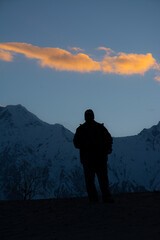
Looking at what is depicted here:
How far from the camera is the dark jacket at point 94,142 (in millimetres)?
10898

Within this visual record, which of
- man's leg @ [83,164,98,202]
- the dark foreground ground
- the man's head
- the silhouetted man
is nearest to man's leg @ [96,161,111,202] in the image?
the silhouetted man

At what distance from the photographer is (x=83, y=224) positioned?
6812 mm

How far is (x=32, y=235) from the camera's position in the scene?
600 cm

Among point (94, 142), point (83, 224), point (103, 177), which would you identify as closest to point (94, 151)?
point (94, 142)

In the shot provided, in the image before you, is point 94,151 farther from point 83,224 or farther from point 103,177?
point 83,224

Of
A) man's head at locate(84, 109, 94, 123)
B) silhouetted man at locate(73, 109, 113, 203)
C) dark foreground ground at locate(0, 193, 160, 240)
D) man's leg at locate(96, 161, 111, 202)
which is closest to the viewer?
dark foreground ground at locate(0, 193, 160, 240)

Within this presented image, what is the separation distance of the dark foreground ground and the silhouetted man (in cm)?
181

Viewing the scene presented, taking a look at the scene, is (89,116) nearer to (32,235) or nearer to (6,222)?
(6,222)

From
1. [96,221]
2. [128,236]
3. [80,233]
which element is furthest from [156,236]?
[96,221]

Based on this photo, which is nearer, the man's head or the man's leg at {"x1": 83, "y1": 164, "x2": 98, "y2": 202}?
the man's leg at {"x1": 83, "y1": 164, "x2": 98, "y2": 202}

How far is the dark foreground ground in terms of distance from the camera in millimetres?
5652

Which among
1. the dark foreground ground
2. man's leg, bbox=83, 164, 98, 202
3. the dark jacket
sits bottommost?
the dark foreground ground

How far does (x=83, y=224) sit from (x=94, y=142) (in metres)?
4.34

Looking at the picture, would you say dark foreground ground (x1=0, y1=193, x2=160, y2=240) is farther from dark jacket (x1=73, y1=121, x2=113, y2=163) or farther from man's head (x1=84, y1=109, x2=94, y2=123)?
man's head (x1=84, y1=109, x2=94, y2=123)
